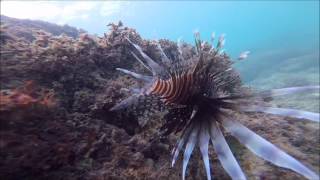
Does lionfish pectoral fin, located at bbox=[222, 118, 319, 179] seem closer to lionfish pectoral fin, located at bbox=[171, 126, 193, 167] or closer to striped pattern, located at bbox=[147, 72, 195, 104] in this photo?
lionfish pectoral fin, located at bbox=[171, 126, 193, 167]

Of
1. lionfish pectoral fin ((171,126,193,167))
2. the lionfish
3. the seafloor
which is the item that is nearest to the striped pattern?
the lionfish

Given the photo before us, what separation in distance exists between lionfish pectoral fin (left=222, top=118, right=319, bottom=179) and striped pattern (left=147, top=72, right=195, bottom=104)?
428 millimetres

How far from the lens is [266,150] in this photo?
210cm

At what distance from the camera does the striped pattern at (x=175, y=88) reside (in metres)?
2.65

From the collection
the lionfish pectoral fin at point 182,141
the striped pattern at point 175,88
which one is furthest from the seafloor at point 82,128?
the striped pattern at point 175,88

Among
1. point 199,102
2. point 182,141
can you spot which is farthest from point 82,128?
point 199,102

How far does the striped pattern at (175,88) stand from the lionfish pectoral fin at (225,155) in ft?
1.14

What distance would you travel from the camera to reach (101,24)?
1858 inches

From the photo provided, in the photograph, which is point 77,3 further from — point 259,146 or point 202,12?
Result: point 202,12

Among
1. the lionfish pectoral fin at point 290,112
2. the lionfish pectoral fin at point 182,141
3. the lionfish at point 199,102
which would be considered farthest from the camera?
the lionfish pectoral fin at point 182,141

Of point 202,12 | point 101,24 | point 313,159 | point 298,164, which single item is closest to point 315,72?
point 313,159

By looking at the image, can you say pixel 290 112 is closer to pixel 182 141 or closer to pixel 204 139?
pixel 204 139

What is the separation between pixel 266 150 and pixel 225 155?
0.33m

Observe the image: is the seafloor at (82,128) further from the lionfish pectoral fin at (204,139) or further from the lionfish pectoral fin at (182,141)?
the lionfish pectoral fin at (204,139)
